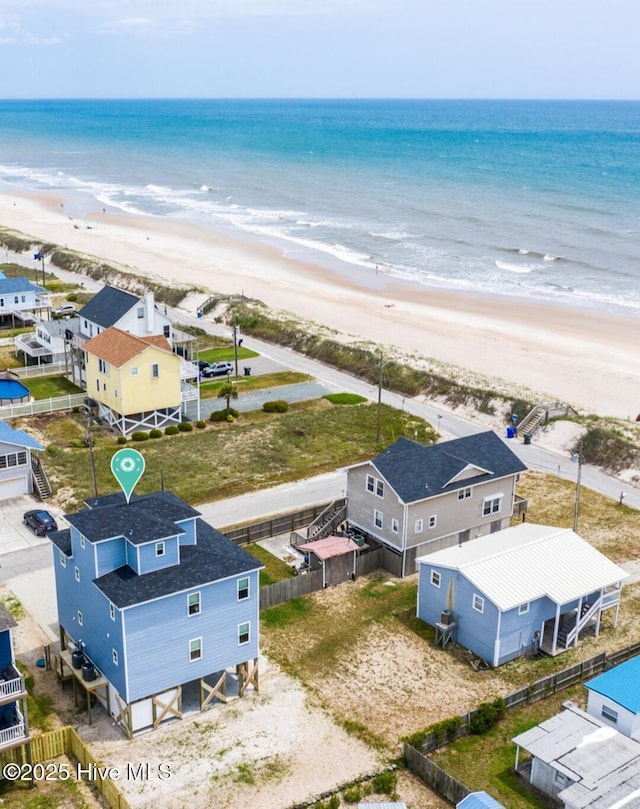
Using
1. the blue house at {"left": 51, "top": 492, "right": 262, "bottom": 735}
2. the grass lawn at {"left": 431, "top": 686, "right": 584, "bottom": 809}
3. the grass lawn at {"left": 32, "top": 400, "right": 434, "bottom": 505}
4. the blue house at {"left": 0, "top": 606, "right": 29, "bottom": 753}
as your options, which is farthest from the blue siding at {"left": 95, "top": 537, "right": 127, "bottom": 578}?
the grass lawn at {"left": 32, "top": 400, "right": 434, "bottom": 505}

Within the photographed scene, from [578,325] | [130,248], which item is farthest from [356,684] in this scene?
[130,248]

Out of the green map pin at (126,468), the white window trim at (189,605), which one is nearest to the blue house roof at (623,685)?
the white window trim at (189,605)

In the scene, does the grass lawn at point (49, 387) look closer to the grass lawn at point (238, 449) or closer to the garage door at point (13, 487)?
the grass lawn at point (238, 449)

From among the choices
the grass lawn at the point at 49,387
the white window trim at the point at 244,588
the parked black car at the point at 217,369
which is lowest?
the grass lawn at the point at 49,387

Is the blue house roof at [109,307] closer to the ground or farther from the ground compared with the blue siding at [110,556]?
farther from the ground

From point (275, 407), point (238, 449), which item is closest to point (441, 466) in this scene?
point (238, 449)

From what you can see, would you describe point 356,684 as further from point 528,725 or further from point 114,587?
point 114,587

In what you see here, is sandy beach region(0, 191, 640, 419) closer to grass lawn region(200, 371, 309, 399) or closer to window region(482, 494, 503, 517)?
grass lawn region(200, 371, 309, 399)
